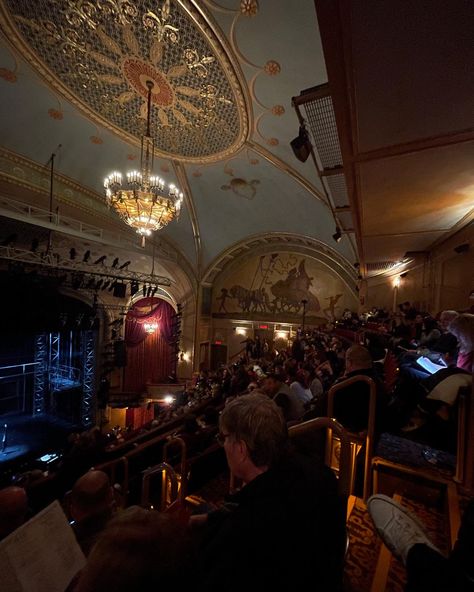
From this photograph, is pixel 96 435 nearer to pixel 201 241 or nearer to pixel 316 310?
pixel 201 241

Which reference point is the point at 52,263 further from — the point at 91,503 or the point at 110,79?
the point at 91,503

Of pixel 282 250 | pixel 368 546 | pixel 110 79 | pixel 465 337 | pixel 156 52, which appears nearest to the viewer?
pixel 368 546

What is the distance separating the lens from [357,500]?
7.33ft

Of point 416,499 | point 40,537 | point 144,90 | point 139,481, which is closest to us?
point 40,537

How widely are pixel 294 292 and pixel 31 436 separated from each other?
1340 centimetres

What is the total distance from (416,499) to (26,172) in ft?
34.5

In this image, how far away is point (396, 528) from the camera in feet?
3.71

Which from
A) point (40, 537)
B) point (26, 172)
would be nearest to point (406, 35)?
point (40, 537)

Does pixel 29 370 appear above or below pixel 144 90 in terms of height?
below

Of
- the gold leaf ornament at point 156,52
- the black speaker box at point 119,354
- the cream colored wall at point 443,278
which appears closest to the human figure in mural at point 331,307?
the cream colored wall at point 443,278

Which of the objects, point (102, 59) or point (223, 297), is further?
point (223, 297)

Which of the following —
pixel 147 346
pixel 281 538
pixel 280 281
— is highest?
pixel 280 281

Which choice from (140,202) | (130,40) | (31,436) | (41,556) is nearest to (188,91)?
(130,40)

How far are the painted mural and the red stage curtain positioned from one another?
125 inches
